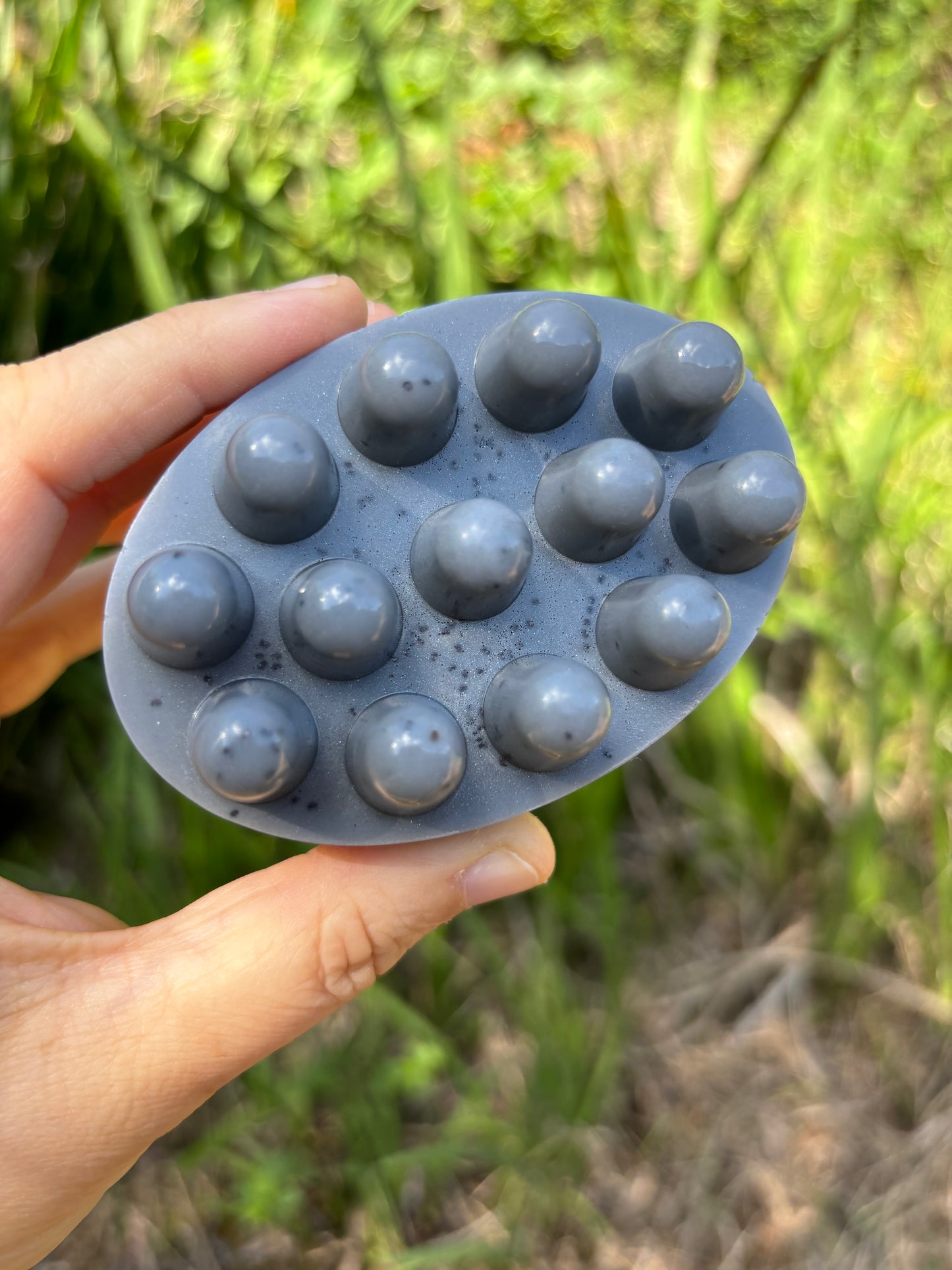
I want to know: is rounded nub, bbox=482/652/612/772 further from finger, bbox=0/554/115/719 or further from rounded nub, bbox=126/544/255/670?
finger, bbox=0/554/115/719

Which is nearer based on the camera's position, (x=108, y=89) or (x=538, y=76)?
(x=108, y=89)

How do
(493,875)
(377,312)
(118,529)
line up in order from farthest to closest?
1. (118,529)
2. (377,312)
3. (493,875)

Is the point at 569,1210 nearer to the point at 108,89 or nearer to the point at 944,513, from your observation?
the point at 944,513

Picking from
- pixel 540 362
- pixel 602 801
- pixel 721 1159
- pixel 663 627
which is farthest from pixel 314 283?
pixel 721 1159

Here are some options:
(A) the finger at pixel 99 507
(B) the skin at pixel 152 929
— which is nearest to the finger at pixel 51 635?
(A) the finger at pixel 99 507

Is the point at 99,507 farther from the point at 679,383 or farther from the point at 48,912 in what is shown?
the point at 679,383

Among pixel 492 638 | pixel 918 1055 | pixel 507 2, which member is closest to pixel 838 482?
pixel 492 638
